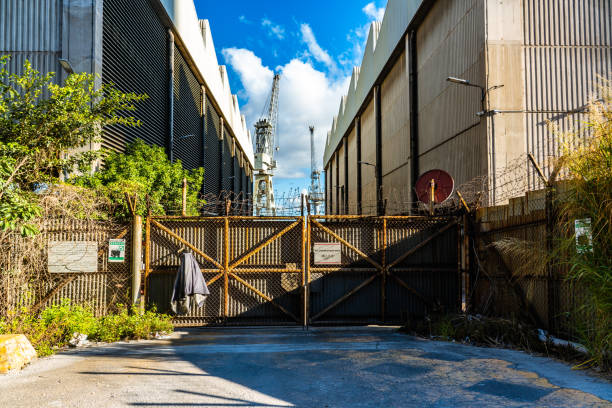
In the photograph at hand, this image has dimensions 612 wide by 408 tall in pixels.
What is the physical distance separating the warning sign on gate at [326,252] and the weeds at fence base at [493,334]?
2287mm

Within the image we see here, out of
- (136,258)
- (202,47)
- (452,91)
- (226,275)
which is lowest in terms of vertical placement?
(226,275)

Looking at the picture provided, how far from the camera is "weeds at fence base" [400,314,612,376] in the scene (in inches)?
297

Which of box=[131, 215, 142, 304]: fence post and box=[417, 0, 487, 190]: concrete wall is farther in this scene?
box=[417, 0, 487, 190]: concrete wall

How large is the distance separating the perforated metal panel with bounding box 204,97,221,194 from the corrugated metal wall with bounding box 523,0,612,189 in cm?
2263

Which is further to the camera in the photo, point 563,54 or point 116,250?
point 563,54

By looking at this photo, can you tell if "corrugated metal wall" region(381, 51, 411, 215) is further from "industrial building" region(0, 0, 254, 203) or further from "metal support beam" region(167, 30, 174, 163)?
"industrial building" region(0, 0, 254, 203)

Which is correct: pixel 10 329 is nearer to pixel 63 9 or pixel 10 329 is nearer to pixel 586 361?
pixel 586 361

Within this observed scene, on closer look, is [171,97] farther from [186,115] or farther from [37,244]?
[37,244]

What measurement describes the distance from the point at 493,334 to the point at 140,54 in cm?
1768

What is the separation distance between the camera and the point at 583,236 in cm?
662

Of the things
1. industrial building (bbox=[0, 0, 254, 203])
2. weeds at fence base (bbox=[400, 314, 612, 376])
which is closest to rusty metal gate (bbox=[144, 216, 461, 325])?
weeds at fence base (bbox=[400, 314, 612, 376])

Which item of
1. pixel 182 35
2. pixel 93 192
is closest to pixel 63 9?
pixel 93 192

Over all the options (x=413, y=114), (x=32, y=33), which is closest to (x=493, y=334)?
(x=32, y=33)

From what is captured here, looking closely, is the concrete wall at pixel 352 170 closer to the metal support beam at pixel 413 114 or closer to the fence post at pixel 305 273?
the metal support beam at pixel 413 114
